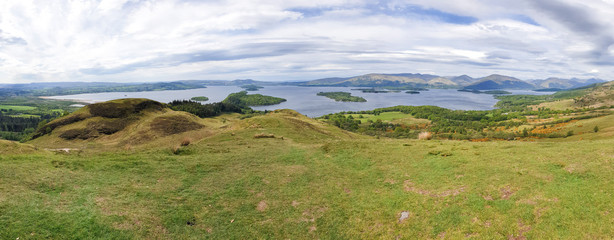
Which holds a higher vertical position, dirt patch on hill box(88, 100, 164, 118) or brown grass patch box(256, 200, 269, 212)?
dirt patch on hill box(88, 100, 164, 118)

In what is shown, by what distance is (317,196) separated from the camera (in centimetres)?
1877

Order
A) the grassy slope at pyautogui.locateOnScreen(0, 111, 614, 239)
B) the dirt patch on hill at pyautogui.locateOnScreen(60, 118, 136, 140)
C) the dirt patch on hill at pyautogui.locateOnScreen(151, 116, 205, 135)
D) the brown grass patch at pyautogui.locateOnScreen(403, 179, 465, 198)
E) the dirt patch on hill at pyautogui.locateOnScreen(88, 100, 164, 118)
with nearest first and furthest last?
the grassy slope at pyautogui.locateOnScreen(0, 111, 614, 239) → the brown grass patch at pyautogui.locateOnScreen(403, 179, 465, 198) → the dirt patch on hill at pyautogui.locateOnScreen(151, 116, 205, 135) → the dirt patch on hill at pyautogui.locateOnScreen(60, 118, 136, 140) → the dirt patch on hill at pyautogui.locateOnScreen(88, 100, 164, 118)

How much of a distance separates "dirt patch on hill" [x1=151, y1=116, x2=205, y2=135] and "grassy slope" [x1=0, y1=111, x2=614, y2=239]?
2629 cm

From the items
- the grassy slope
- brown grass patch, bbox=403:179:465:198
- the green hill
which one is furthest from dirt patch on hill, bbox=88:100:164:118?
brown grass patch, bbox=403:179:465:198

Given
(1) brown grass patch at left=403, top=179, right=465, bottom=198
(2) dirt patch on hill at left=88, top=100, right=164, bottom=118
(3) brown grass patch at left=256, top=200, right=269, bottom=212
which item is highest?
(2) dirt patch on hill at left=88, top=100, right=164, bottom=118

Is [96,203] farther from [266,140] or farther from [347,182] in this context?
[266,140]

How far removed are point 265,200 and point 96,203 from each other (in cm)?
988

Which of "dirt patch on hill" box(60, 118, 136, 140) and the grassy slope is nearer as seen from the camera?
the grassy slope

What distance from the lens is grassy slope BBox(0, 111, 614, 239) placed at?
1290cm

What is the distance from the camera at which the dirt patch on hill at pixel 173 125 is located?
50.1 m

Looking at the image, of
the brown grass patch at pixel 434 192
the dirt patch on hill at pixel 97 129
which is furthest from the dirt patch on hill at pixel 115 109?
the brown grass patch at pixel 434 192

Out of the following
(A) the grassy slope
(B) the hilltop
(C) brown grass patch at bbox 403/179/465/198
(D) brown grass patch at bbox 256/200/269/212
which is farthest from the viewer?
(B) the hilltop

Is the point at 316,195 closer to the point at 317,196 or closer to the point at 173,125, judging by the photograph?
the point at 317,196

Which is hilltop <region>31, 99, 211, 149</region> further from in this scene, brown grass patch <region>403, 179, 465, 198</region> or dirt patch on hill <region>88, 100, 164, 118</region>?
brown grass patch <region>403, 179, 465, 198</region>
